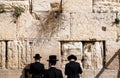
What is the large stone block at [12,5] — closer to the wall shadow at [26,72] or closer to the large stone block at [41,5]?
the large stone block at [41,5]

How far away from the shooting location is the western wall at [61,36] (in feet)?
38.9

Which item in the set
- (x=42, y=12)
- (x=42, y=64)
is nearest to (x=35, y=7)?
(x=42, y=12)

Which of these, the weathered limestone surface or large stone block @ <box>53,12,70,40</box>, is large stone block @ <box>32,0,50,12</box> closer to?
large stone block @ <box>53,12,70,40</box>

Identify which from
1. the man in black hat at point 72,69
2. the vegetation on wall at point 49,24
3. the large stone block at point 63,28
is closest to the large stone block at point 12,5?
the vegetation on wall at point 49,24

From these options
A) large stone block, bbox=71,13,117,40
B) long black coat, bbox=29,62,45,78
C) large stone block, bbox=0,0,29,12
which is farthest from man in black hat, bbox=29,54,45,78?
large stone block, bbox=0,0,29,12

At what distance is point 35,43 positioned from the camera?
11898 millimetres

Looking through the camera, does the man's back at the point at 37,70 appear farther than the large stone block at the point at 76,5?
No

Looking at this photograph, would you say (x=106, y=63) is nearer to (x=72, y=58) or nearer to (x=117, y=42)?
(x=117, y=42)

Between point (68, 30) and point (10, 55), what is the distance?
185 cm

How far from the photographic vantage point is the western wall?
1185 cm

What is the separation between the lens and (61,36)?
11.9m

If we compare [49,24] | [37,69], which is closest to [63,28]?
[49,24]

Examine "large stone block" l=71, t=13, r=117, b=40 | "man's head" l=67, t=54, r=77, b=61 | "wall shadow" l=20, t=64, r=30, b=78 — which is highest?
"large stone block" l=71, t=13, r=117, b=40

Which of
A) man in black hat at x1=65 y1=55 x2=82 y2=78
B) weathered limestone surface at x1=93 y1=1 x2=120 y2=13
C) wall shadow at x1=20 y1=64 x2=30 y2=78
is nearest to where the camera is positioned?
man in black hat at x1=65 y1=55 x2=82 y2=78
